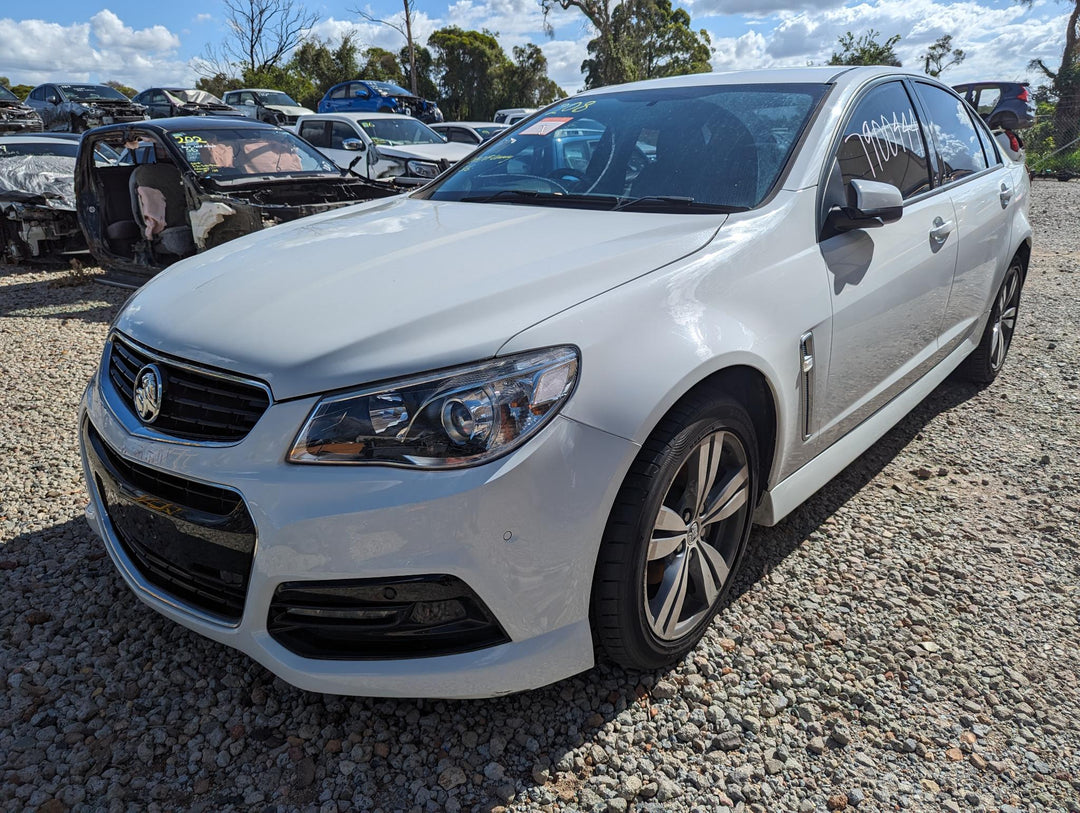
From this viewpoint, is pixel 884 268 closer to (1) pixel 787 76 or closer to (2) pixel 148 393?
(1) pixel 787 76

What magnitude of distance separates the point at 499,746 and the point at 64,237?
8.48 meters

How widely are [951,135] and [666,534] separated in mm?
2805

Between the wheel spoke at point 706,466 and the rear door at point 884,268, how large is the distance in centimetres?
54

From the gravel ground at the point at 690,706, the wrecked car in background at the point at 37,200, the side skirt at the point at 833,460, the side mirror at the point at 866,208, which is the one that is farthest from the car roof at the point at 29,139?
the side skirt at the point at 833,460

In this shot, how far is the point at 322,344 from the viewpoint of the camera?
178cm

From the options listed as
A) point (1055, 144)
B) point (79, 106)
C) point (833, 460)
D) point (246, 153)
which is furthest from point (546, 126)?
point (1055, 144)

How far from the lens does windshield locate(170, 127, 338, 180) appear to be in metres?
6.62

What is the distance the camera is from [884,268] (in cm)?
278

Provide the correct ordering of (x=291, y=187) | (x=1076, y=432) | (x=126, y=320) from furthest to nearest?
(x=291, y=187) < (x=1076, y=432) < (x=126, y=320)

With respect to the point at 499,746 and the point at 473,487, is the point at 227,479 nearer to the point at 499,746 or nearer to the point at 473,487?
the point at 473,487

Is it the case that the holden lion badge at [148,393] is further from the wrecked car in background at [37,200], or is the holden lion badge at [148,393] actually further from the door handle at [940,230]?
the wrecked car in background at [37,200]

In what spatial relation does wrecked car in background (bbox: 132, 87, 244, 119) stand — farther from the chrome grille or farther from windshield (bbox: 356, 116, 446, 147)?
the chrome grille

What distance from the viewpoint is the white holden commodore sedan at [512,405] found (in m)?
1.69

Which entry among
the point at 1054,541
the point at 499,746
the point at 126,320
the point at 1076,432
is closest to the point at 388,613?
the point at 499,746
